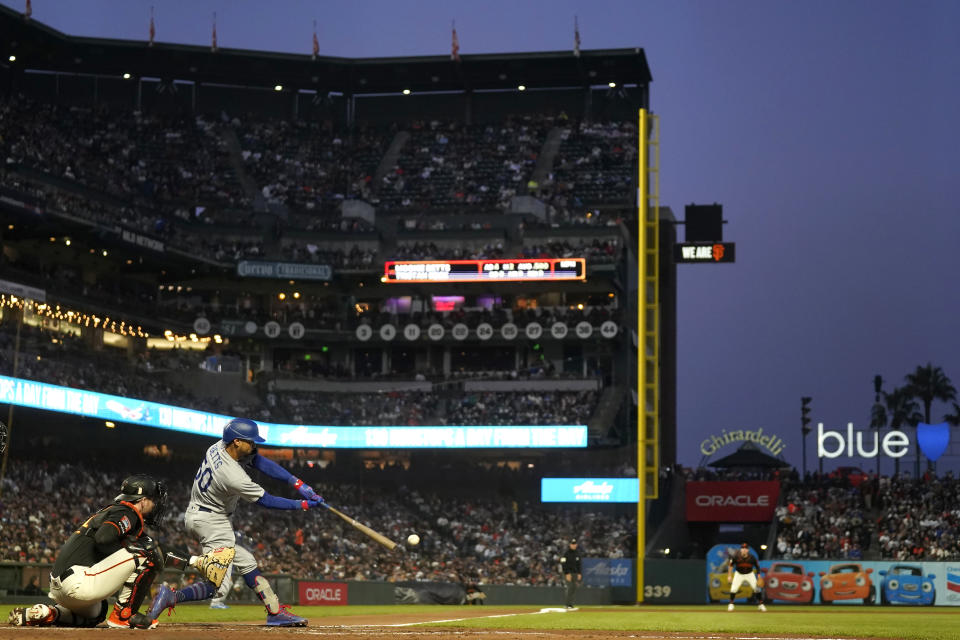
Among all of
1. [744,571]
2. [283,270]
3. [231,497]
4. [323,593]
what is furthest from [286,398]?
[231,497]

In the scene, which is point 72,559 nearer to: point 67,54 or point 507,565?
point 507,565

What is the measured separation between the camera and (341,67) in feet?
250

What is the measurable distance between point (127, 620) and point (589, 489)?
44.7 meters

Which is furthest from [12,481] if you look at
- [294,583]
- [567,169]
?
[567,169]

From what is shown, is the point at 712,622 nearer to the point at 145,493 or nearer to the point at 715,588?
the point at 145,493

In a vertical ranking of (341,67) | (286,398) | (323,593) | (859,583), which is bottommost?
(323,593)

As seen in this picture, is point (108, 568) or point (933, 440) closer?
point (108, 568)

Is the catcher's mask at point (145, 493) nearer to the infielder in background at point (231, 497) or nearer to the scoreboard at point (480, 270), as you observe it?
the infielder in background at point (231, 497)

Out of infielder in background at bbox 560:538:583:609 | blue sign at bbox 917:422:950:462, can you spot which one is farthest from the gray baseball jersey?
blue sign at bbox 917:422:950:462

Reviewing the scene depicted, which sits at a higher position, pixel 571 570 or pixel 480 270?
pixel 480 270

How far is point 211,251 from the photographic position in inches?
2522

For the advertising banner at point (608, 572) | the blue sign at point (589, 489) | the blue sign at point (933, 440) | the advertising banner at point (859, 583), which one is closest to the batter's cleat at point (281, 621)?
the advertising banner at point (859, 583)

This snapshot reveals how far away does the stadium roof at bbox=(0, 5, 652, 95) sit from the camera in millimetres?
72500

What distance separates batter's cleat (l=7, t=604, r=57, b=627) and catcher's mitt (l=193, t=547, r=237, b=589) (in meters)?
1.70
